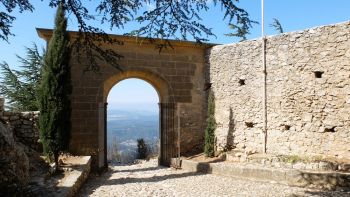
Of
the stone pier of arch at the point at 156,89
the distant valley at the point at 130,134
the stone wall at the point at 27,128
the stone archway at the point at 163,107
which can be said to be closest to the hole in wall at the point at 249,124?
the stone pier of arch at the point at 156,89

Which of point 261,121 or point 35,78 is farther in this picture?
point 35,78

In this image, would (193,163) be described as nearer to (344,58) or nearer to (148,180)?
(148,180)

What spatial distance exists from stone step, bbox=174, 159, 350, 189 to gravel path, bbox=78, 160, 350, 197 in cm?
21

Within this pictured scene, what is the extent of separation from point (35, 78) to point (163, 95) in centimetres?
513

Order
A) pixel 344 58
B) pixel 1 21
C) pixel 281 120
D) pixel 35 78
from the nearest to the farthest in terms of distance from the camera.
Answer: pixel 1 21, pixel 344 58, pixel 281 120, pixel 35 78

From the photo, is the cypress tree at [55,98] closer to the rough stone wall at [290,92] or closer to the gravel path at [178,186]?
the gravel path at [178,186]

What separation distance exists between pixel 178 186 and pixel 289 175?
243cm

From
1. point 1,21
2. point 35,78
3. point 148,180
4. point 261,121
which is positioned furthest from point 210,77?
point 1,21

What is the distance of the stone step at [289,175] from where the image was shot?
23.9ft

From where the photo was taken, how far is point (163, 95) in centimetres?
1216

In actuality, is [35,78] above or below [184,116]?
above

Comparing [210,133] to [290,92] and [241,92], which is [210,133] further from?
[290,92]

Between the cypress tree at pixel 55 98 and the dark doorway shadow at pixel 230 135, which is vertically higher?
the cypress tree at pixel 55 98

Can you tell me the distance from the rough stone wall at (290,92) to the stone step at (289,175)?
4.66ft
